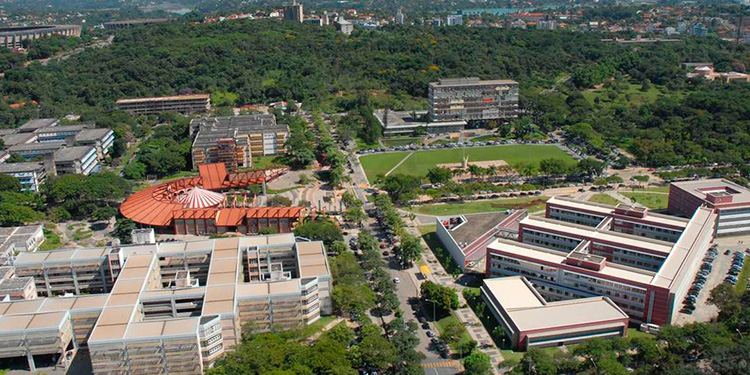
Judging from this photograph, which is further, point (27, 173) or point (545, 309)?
point (27, 173)

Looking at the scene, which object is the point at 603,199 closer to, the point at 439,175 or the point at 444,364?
the point at 439,175

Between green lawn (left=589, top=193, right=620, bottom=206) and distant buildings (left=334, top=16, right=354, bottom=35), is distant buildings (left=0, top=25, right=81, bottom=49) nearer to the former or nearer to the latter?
distant buildings (left=334, top=16, right=354, bottom=35)

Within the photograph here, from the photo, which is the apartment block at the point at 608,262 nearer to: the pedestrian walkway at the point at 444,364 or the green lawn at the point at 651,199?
the green lawn at the point at 651,199

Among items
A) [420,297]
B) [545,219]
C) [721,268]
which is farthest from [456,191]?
[721,268]

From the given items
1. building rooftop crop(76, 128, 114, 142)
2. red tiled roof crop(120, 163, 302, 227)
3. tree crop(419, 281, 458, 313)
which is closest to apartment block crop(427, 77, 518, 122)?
red tiled roof crop(120, 163, 302, 227)

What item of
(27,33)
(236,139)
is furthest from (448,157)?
(27,33)
